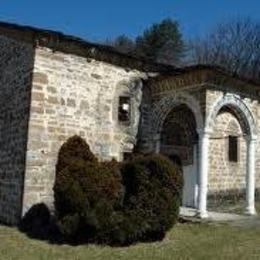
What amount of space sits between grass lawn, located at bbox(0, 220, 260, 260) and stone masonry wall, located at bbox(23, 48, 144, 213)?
1.96 metres

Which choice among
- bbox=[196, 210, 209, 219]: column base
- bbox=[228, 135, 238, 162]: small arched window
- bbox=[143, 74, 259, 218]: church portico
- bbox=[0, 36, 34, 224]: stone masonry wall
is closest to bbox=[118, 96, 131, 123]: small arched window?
bbox=[143, 74, 259, 218]: church portico

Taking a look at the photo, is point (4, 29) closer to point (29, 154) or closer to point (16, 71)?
point (16, 71)

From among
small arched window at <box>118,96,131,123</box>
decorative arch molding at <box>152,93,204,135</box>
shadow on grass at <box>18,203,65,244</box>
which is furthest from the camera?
small arched window at <box>118,96,131,123</box>

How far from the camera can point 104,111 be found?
16.7 m

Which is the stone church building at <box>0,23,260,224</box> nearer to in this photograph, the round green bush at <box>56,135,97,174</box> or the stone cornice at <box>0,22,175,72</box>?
the stone cornice at <box>0,22,175,72</box>

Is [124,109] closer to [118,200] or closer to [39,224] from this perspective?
[39,224]

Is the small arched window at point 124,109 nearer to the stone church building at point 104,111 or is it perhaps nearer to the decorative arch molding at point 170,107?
the stone church building at point 104,111

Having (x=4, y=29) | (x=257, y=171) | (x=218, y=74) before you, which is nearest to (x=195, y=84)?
(x=218, y=74)

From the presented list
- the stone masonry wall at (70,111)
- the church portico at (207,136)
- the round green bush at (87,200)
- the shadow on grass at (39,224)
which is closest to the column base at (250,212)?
the church portico at (207,136)

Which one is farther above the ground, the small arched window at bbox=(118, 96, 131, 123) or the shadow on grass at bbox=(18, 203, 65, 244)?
the small arched window at bbox=(118, 96, 131, 123)

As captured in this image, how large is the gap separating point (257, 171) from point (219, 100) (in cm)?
711

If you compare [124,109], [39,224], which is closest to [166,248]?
[39,224]

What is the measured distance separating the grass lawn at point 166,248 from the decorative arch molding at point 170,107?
4076 mm

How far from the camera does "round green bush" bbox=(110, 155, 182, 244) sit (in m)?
12.5
